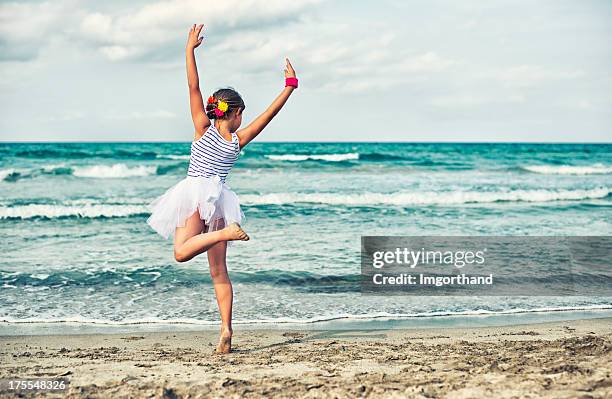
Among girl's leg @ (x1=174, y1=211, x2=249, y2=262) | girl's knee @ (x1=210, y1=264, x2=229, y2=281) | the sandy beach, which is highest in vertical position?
girl's leg @ (x1=174, y1=211, x2=249, y2=262)

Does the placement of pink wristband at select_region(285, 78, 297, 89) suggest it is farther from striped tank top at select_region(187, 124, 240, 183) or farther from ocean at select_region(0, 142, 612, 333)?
ocean at select_region(0, 142, 612, 333)

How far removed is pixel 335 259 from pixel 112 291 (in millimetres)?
3205

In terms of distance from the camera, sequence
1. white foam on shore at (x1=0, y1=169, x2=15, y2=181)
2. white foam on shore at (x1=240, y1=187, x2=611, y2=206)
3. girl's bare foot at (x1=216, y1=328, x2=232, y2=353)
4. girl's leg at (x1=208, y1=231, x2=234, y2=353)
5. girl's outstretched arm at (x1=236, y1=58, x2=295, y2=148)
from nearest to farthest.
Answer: girl's outstretched arm at (x1=236, y1=58, x2=295, y2=148)
girl's leg at (x1=208, y1=231, x2=234, y2=353)
girl's bare foot at (x1=216, y1=328, x2=232, y2=353)
white foam on shore at (x1=240, y1=187, x2=611, y2=206)
white foam on shore at (x1=0, y1=169, x2=15, y2=181)

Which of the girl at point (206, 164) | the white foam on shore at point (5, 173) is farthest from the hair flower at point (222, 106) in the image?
the white foam on shore at point (5, 173)

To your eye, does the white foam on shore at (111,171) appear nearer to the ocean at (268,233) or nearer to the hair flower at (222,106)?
the ocean at (268,233)

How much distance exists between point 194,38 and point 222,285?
1829 millimetres

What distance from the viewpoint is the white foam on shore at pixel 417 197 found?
55.6 ft

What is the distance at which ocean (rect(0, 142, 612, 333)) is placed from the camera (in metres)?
6.78

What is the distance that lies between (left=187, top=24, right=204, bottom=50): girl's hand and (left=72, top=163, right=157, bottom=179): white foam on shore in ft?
68.9

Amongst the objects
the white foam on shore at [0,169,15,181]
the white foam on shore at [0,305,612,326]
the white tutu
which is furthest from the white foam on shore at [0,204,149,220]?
the white tutu

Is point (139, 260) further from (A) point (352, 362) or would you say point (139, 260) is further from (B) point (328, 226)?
(A) point (352, 362)

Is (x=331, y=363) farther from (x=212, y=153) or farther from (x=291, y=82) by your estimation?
(x=291, y=82)

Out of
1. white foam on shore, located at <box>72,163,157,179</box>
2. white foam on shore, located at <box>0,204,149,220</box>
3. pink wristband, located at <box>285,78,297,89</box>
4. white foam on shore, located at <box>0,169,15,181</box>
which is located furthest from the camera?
white foam on shore, located at <box>72,163,157,179</box>

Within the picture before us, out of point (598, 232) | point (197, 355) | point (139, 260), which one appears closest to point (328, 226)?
point (139, 260)
